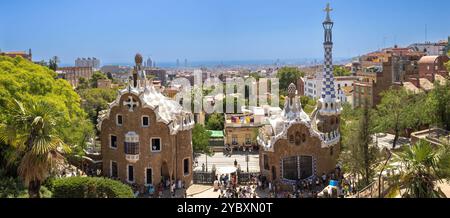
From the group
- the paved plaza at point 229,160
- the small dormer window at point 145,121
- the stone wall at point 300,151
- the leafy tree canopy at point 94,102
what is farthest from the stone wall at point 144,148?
the leafy tree canopy at point 94,102

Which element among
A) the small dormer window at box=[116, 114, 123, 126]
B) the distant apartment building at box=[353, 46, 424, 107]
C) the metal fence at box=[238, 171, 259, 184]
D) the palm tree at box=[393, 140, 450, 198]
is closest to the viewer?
the palm tree at box=[393, 140, 450, 198]

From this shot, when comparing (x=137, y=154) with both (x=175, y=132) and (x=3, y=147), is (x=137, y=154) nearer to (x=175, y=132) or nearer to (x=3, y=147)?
(x=175, y=132)

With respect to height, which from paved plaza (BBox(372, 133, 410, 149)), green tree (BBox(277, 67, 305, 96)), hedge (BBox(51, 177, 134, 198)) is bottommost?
paved plaza (BBox(372, 133, 410, 149))

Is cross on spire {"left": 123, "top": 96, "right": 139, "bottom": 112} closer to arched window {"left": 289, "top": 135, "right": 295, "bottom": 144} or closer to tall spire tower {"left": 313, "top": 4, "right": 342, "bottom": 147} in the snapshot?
arched window {"left": 289, "top": 135, "right": 295, "bottom": 144}

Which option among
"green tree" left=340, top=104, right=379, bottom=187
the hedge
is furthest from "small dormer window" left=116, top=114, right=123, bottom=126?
"green tree" left=340, top=104, right=379, bottom=187

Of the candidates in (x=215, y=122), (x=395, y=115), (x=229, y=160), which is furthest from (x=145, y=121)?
(x=215, y=122)

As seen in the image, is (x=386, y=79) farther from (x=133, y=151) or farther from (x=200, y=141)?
(x=133, y=151)

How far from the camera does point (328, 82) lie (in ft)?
117

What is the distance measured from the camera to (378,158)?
90.2 ft

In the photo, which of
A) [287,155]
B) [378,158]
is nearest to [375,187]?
[378,158]

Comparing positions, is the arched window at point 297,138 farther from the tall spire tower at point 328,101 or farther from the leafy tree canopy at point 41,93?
the leafy tree canopy at point 41,93

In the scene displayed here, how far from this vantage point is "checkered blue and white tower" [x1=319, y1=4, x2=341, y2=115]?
116 feet

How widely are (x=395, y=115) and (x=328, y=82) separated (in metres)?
11.0

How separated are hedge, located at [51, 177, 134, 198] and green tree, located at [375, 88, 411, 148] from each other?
25.3m
